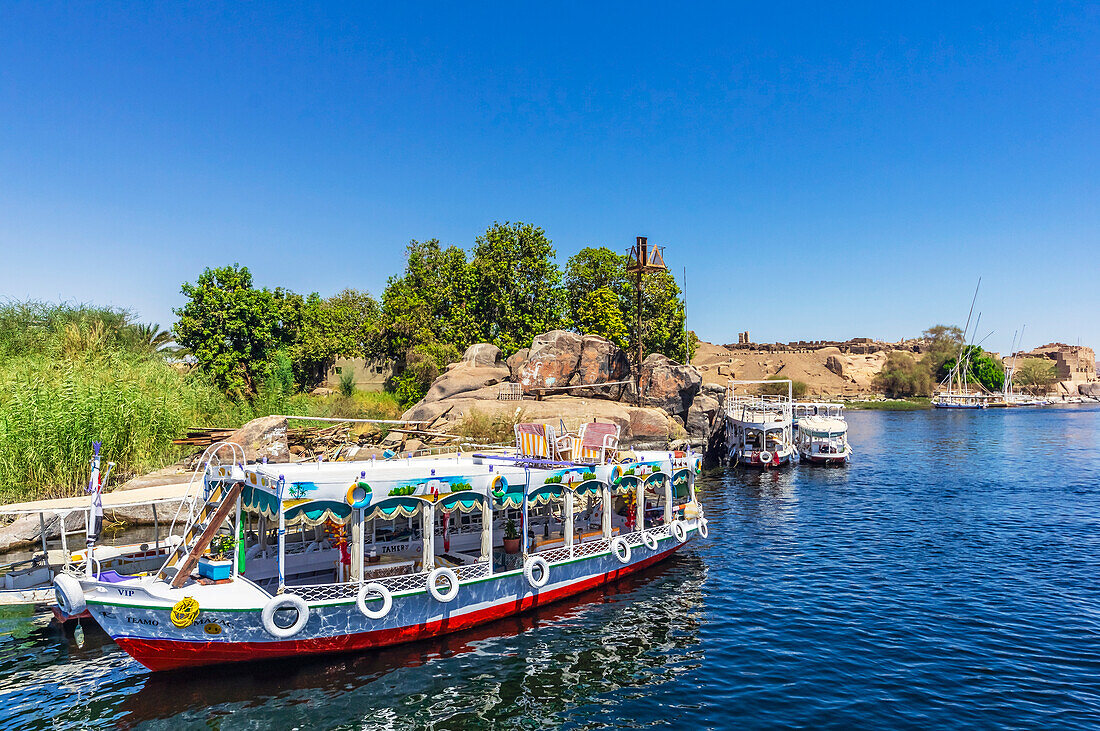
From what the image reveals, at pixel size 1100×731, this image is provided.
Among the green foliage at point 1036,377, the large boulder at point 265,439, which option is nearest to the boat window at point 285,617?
the large boulder at point 265,439

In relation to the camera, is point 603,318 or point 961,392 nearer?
point 603,318

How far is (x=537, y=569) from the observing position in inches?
734

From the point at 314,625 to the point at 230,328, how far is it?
39.3 metres

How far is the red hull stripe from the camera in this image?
45.2 ft

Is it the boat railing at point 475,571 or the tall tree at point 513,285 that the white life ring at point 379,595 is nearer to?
the boat railing at point 475,571

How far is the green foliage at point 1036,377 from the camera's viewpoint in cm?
17150

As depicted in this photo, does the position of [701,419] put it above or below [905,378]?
below

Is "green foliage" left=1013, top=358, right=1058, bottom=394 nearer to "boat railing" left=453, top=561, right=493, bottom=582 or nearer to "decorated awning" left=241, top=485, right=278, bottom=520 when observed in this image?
"boat railing" left=453, top=561, right=493, bottom=582

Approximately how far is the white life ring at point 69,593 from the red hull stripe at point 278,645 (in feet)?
8.47

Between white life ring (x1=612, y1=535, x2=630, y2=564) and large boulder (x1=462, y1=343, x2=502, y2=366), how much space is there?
3525 cm

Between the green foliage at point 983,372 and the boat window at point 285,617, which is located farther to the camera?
the green foliage at point 983,372

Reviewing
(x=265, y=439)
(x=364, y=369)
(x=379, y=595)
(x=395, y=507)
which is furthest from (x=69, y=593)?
(x=364, y=369)

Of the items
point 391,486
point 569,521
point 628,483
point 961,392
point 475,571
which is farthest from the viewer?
point 961,392

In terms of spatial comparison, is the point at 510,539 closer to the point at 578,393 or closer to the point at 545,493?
the point at 545,493
